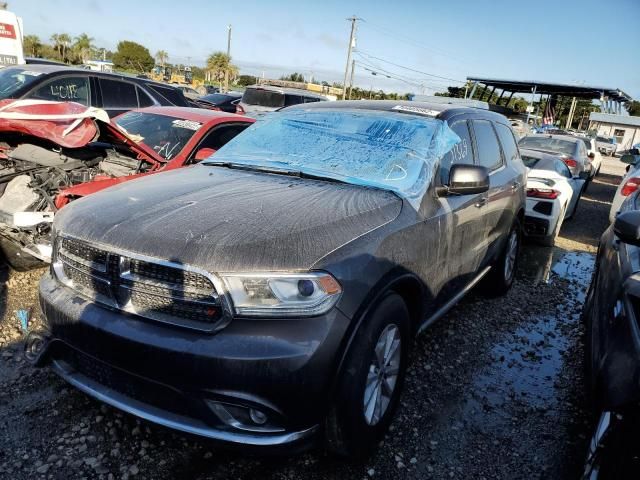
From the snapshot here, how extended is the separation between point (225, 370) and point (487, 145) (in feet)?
10.8

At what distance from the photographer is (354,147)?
133 inches

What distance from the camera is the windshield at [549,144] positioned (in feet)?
34.7

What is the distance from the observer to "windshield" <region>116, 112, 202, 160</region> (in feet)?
16.6

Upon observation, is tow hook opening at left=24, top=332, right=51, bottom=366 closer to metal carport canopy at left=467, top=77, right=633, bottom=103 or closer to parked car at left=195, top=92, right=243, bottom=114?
parked car at left=195, top=92, right=243, bottom=114

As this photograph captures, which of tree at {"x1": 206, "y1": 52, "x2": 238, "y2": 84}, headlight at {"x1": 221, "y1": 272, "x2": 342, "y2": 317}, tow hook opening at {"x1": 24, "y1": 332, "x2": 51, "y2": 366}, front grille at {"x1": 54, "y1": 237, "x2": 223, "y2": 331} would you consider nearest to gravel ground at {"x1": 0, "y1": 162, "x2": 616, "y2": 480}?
tow hook opening at {"x1": 24, "y1": 332, "x2": 51, "y2": 366}

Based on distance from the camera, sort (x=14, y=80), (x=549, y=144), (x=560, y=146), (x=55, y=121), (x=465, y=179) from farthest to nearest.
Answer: (x=549, y=144), (x=560, y=146), (x=14, y=80), (x=55, y=121), (x=465, y=179)

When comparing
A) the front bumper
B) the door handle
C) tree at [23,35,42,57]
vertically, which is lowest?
the front bumper

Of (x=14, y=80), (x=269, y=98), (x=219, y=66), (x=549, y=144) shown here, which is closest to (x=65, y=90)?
(x=14, y=80)

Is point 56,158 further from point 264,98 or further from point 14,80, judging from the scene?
point 264,98

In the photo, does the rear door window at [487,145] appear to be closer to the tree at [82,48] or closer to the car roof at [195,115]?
the car roof at [195,115]

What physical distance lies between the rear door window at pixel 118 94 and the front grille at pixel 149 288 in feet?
19.2

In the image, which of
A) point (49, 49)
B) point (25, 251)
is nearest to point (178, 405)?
point (25, 251)

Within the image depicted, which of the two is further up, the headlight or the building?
the building

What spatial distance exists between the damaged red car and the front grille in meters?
1.91
